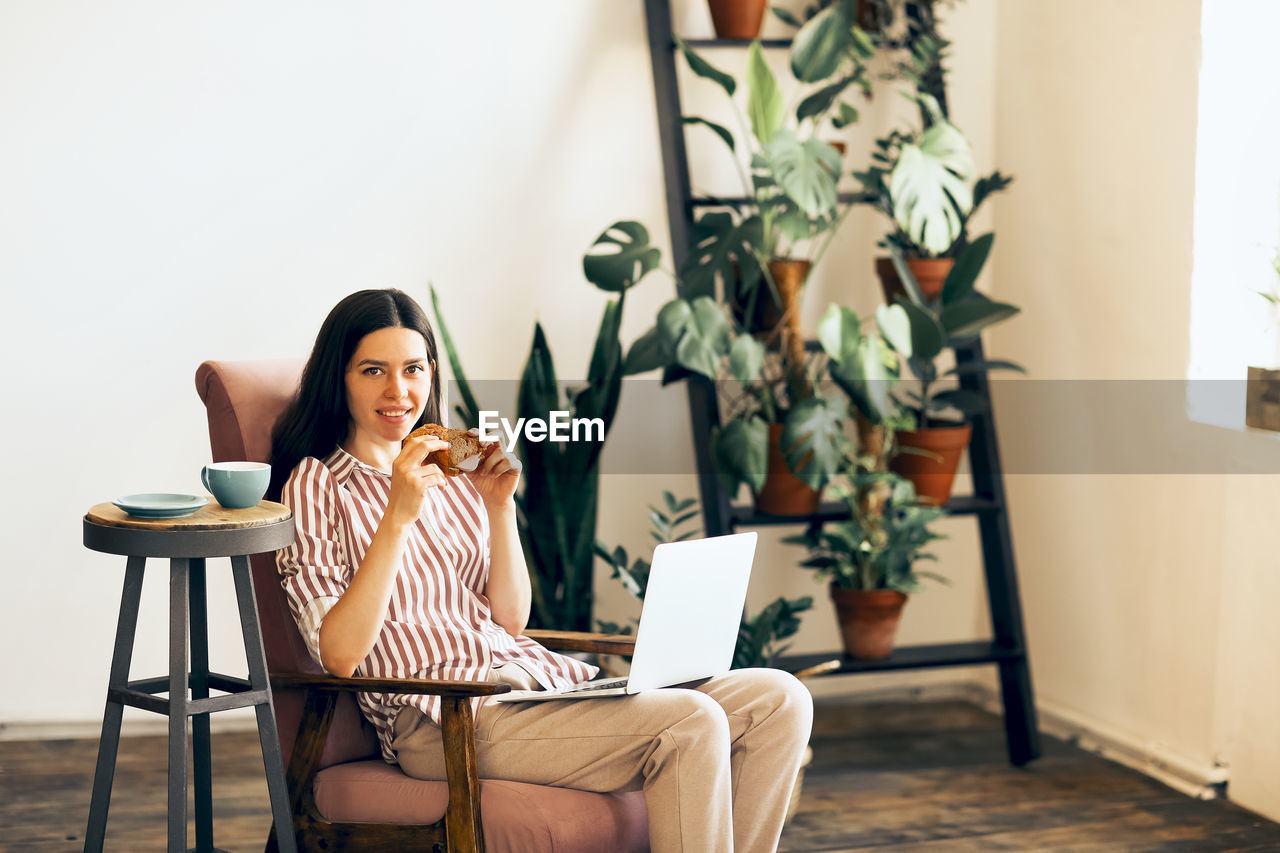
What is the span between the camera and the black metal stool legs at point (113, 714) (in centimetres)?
188

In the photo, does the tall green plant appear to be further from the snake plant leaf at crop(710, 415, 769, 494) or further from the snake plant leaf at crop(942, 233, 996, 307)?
the snake plant leaf at crop(942, 233, 996, 307)

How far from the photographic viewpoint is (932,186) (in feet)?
9.57

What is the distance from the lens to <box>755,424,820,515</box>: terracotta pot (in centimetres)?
300

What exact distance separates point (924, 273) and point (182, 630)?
205cm

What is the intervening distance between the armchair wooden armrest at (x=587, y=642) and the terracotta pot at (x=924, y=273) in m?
1.44

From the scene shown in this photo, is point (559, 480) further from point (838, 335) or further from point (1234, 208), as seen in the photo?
point (1234, 208)

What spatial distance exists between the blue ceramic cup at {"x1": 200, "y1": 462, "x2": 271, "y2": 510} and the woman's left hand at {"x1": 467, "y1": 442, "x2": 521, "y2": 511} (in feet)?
1.03

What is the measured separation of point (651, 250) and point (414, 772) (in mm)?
1373

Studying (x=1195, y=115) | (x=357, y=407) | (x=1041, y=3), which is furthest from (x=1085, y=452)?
(x=357, y=407)

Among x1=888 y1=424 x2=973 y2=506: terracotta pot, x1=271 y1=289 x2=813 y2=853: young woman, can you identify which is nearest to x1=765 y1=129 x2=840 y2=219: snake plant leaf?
x1=888 y1=424 x2=973 y2=506: terracotta pot

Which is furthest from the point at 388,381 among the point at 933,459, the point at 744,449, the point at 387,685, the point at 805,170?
the point at 933,459

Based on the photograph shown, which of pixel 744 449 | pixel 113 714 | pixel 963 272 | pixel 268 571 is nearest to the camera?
pixel 113 714

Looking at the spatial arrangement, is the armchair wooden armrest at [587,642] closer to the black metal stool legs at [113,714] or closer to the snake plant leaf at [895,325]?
the black metal stool legs at [113,714]

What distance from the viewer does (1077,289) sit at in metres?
3.29
